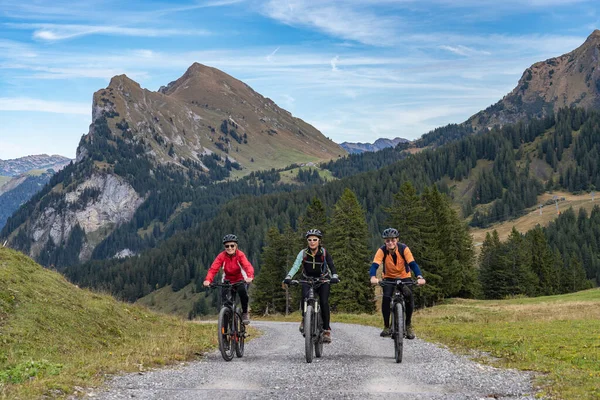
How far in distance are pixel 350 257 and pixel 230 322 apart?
3904 centimetres

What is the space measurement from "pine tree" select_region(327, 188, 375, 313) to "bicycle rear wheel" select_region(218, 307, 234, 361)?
126 ft

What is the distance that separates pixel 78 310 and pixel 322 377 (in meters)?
13.1

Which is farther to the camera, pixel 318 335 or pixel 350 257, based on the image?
pixel 350 257

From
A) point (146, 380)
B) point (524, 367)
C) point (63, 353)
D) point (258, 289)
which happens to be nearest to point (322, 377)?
point (146, 380)

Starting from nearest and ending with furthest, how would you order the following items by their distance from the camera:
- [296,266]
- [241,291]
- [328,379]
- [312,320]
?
[328,379], [312,320], [296,266], [241,291]

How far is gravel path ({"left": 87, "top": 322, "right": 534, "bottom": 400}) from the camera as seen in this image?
9.94m

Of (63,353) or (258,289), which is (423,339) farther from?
(258,289)

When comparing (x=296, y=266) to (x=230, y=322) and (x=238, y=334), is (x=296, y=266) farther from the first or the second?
(x=238, y=334)

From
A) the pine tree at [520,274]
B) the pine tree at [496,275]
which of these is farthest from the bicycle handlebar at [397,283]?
the pine tree at [520,274]

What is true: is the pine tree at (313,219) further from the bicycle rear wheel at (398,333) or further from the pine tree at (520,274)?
the bicycle rear wheel at (398,333)

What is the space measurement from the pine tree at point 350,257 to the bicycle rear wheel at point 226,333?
126ft

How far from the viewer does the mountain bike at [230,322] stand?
48.3ft

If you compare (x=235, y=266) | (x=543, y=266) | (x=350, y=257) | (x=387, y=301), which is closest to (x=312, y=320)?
(x=387, y=301)

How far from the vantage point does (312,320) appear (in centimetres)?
1429
